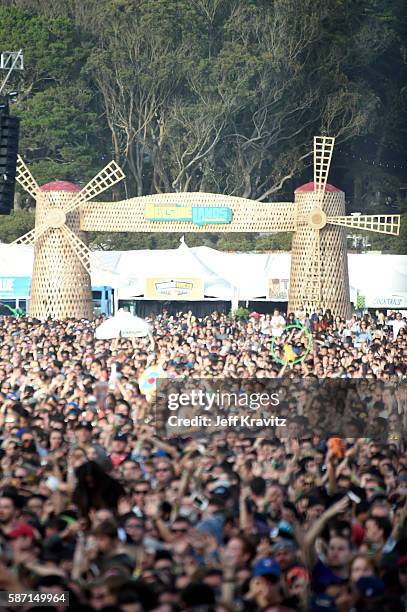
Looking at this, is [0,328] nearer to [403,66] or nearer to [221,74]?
[221,74]

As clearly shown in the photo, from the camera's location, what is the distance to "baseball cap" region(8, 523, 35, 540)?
9.14 meters

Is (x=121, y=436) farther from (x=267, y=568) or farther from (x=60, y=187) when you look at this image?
(x=60, y=187)

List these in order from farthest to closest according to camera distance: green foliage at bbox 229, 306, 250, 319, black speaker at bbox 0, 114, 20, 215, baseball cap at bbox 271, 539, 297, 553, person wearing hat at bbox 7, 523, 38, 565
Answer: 1. green foliage at bbox 229, 306, 250, 319
2. black speaker at bbox 0, 114, 20, 215
3. baseball cap at bbox 271, 539, 297, 553
4. person wearing hat at bbox 7, 523, 38, 565

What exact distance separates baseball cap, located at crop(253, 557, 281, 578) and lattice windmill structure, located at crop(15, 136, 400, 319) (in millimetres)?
32701

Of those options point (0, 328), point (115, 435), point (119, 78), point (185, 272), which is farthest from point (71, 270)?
point (115, 435)

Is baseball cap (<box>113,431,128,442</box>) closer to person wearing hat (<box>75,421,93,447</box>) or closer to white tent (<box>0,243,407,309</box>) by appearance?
person wearing hat (<box>75,421,93,447</box>)

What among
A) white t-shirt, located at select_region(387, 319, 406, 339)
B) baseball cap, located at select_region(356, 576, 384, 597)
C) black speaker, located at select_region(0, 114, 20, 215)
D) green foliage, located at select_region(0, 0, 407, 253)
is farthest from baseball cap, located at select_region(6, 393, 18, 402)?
green foliage, located at select_region(0, 0, 407, 253)

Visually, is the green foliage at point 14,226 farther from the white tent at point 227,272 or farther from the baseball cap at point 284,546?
the baseball cap at point 284,546

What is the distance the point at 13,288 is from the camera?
144 feet

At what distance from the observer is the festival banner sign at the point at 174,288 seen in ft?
129

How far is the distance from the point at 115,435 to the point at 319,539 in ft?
13.4

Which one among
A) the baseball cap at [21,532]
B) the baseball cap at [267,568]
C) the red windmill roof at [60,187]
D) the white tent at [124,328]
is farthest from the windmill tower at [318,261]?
the baseball cap at [267,568]

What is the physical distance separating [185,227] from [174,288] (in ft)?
12.6

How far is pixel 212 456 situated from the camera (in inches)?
489
